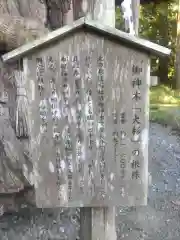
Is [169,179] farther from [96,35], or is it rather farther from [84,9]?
[96,35]

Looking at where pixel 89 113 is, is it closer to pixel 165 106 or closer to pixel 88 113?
pixel 88 113

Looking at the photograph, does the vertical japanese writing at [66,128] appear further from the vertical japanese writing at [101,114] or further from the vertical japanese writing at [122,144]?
the vertical japanese writing at [122,144]

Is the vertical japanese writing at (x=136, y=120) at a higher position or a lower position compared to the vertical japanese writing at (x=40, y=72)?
lower

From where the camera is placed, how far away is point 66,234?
2.87m

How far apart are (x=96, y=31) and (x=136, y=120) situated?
0.45 m

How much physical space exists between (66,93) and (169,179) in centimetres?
299

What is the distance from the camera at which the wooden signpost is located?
4.85 feet

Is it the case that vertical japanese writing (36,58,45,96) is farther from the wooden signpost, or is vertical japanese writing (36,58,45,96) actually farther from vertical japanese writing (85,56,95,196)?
vertical japanese writing (85,56,95,196)

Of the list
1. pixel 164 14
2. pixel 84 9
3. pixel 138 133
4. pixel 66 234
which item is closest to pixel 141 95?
pixel 138 133

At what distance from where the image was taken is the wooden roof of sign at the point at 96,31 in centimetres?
142

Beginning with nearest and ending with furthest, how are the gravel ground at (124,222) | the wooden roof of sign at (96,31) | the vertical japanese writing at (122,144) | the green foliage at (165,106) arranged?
1. the wooden roof of sign at (96,31)
2. the vertical japanese writing at (122,144)
3. the gravel ground at (124,222)
4. the green foliage at (165,106)

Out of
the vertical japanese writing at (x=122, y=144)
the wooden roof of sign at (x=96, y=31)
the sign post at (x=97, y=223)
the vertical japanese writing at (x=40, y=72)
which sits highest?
the wooden roof of sign at (x=96, y=31)

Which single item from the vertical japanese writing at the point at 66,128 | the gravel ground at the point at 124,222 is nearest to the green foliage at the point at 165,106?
the gravel ground at the point at 124,222

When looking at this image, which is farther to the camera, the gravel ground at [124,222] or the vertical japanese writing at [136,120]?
the gravel ground at [124,222]
